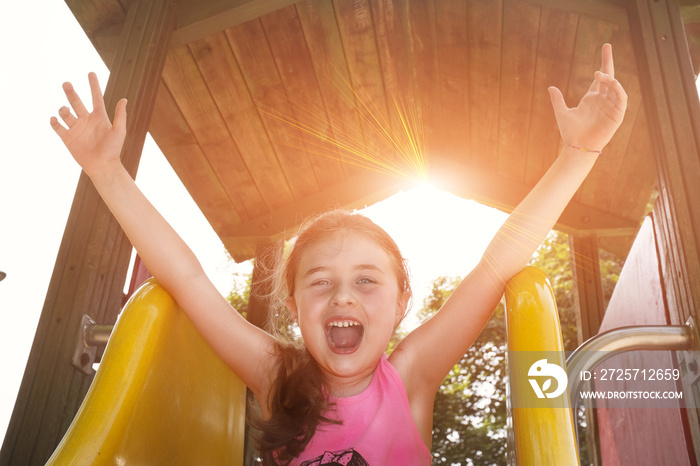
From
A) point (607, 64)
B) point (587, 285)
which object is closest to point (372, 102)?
point (587, 285)

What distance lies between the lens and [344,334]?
3.98 ft

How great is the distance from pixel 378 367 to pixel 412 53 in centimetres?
175

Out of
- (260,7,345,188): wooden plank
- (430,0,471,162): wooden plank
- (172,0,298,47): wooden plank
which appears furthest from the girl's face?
(430,0,471,162): wooden plank

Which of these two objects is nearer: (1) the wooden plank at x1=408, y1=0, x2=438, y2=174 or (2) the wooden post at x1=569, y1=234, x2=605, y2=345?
(1) the wooden plank at x1=408, y1=0, x2=438, y2=174

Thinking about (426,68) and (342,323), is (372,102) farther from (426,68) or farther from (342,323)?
(342,323)

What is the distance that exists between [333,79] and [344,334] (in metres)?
1.66

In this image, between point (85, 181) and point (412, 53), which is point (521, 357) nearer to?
point (85, 181)

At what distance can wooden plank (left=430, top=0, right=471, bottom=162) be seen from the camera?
2379 mm

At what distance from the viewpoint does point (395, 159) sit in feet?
10.4

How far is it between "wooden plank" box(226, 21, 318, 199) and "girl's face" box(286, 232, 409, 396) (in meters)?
1.30

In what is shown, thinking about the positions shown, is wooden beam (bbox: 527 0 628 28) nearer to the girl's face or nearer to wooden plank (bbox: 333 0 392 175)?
wooden plank (bbox: 333 0 392 175)

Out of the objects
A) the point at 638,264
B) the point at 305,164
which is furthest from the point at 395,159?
the point at 638,264

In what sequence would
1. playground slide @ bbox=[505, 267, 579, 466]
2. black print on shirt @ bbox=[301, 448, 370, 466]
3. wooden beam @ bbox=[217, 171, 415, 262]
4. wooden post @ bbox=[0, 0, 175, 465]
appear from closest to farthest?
playground slide @ bbox=[505, 267, 579, 466]
black print on shirt @ bbox=[301, 448, 370, 466]
wooden post @ bbox=[0, 0, 175, 465]
wooden beam @ bbox=[217, 171, 415, 262]

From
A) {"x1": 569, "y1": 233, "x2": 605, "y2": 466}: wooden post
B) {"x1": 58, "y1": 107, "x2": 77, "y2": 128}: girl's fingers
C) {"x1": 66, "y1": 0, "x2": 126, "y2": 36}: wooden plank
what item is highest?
{"x1": 66, "y1": 0, "x2": 126, "y2": 36}: wooden plank
